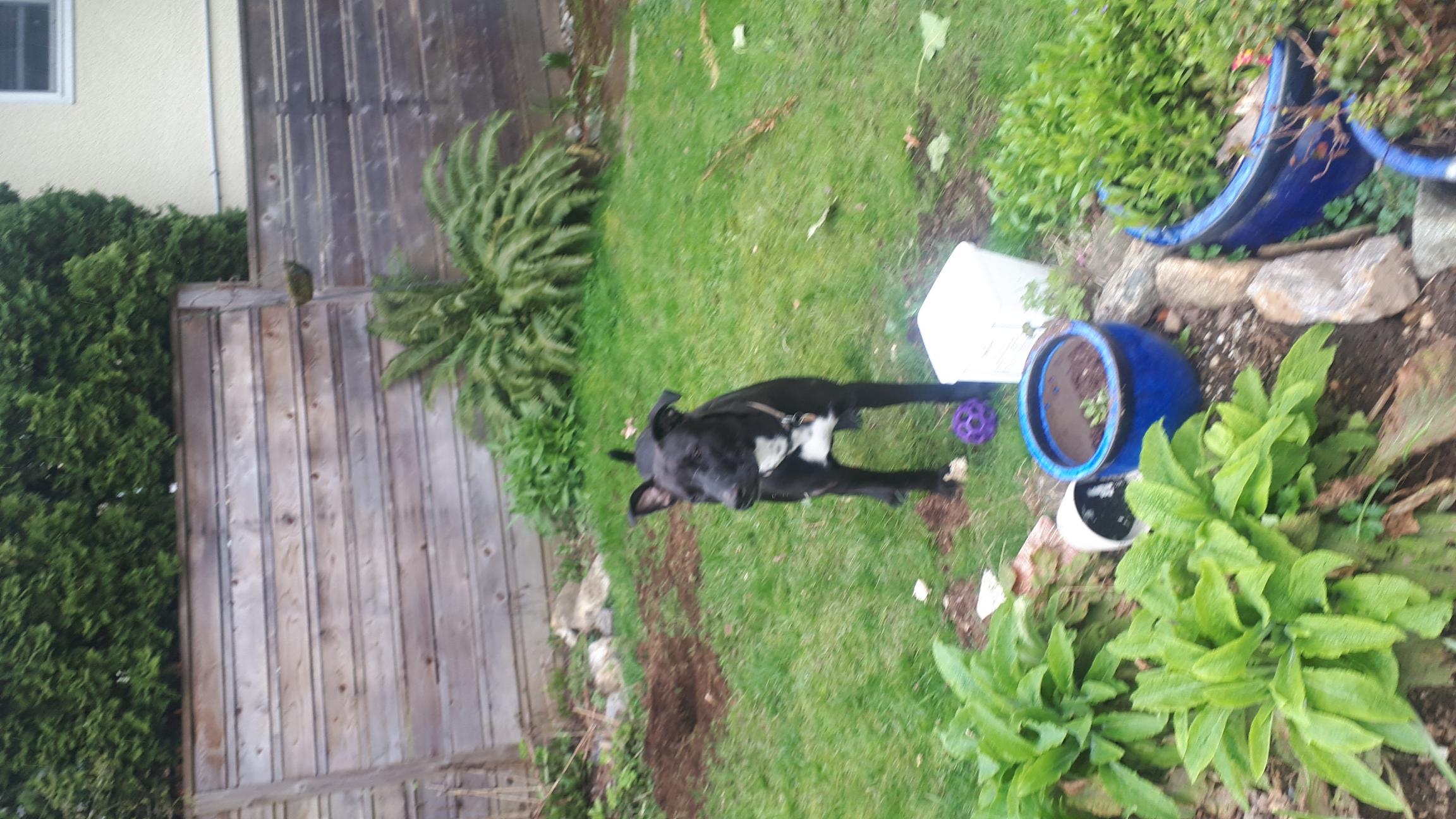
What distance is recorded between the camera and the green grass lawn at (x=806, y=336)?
3.76 metres

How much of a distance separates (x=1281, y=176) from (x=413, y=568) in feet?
19.3

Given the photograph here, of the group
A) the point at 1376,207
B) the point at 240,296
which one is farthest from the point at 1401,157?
the point at 240,296

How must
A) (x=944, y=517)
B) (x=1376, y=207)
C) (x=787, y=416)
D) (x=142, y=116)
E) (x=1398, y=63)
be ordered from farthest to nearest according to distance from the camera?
Result: (x=142, y=116) < (x=944, y=517) < (x=787, y=416) < (x=1376, y=207) < (x=1398, y=63)

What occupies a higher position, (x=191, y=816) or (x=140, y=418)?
(x=140, y=418)

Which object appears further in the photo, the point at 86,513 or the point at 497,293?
the point at 497,293

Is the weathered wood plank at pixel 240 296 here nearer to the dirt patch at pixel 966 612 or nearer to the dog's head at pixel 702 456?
the dog's head at pixel 702 456

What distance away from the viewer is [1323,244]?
228 cm

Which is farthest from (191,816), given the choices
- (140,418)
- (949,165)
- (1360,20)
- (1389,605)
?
(1360,20)

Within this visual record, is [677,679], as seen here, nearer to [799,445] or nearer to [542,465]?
[542,465]

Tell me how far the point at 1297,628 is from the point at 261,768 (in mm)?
6290

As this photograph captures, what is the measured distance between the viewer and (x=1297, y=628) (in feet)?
6.52

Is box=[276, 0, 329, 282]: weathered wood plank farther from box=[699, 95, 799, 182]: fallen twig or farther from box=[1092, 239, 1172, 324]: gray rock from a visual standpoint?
box=[1092, 239, 1172, 324]: gray rock

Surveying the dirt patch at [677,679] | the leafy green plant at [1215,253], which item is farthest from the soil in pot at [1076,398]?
the dirt patch at [677,679]

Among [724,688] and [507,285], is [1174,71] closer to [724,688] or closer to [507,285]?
[724,688]
